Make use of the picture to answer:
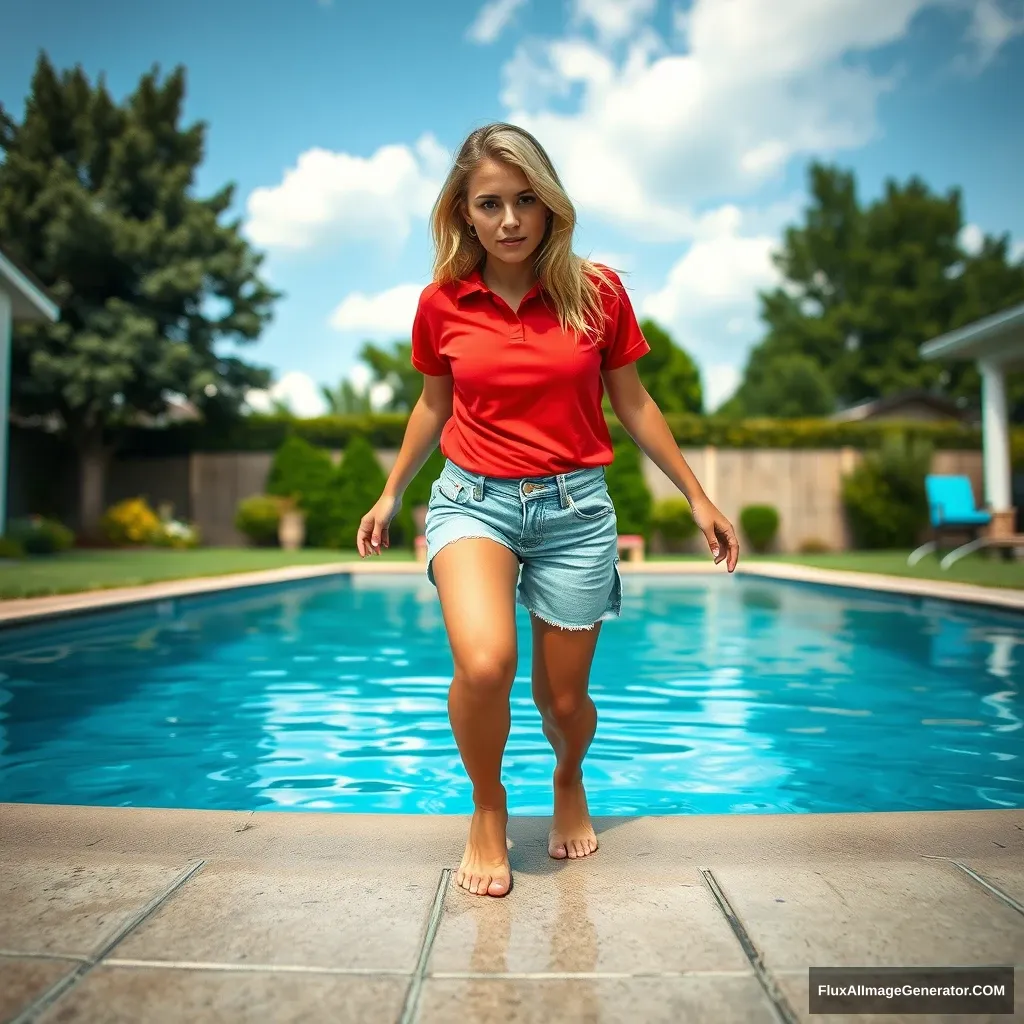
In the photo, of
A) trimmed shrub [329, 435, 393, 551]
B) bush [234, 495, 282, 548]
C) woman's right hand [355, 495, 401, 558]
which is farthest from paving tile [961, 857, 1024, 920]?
bush [234, 495, 282, 548]

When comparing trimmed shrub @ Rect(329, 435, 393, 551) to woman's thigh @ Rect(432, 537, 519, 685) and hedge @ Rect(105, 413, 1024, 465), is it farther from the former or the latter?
woman's thigh @ Rect(432, 537, 519, 685)

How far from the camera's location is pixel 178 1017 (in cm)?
127

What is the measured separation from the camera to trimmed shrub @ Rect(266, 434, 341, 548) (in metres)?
16.6

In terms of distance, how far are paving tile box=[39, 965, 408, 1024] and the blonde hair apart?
1.32 m

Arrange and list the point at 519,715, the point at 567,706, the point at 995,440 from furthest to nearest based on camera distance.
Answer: the point at 995,440 → the point at 519,715 → the point at 567,706

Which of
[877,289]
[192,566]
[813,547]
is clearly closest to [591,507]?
[192,566]

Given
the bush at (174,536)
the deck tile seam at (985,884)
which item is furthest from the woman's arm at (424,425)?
the bush at (174,536)

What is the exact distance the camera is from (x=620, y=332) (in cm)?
208

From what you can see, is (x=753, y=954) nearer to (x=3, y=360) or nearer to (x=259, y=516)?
(x=3, y=360)

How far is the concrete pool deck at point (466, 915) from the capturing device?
4.35ft

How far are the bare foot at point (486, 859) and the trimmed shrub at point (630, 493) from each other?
44.8 feet

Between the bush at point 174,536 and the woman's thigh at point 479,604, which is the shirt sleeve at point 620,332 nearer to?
the woman's thigh at point 479,604

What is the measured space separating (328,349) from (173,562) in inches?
841

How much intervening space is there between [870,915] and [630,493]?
1398 cm
